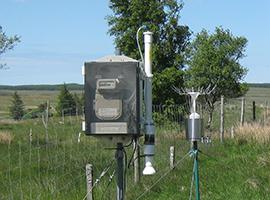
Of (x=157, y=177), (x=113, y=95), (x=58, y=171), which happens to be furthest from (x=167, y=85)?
(x=113, y=95)

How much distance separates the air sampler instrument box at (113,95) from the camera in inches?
197

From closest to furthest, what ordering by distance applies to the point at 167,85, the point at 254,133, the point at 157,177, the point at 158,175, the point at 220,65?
the point at 157,177 < the point at 158,175 < the point at 254,133 < the point at 167,85 < the point at 220,65

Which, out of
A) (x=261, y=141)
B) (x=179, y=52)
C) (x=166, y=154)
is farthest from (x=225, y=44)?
(x=166, y=154)

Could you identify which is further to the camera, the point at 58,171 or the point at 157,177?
the point at 58,171

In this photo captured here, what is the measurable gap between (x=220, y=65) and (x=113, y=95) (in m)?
35.8

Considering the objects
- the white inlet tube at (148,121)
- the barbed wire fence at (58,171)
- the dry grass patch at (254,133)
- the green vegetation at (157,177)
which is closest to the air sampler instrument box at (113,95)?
the white inlet tube at (148,121)

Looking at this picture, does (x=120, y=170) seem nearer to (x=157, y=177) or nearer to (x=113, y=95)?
(x=113, y=95)

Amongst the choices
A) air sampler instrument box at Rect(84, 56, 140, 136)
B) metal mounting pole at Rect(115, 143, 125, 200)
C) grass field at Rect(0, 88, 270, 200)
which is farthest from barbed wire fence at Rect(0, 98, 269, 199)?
air sampler instrument box at Rect(84, 56, 140, 136)

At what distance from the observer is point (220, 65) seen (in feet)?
132

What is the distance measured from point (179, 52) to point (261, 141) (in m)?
16.6

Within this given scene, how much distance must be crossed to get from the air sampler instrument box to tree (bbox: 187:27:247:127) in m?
34.6

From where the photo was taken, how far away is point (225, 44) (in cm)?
4097

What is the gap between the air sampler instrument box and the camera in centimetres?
502

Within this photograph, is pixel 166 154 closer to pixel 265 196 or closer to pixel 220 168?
pixel 220 168
